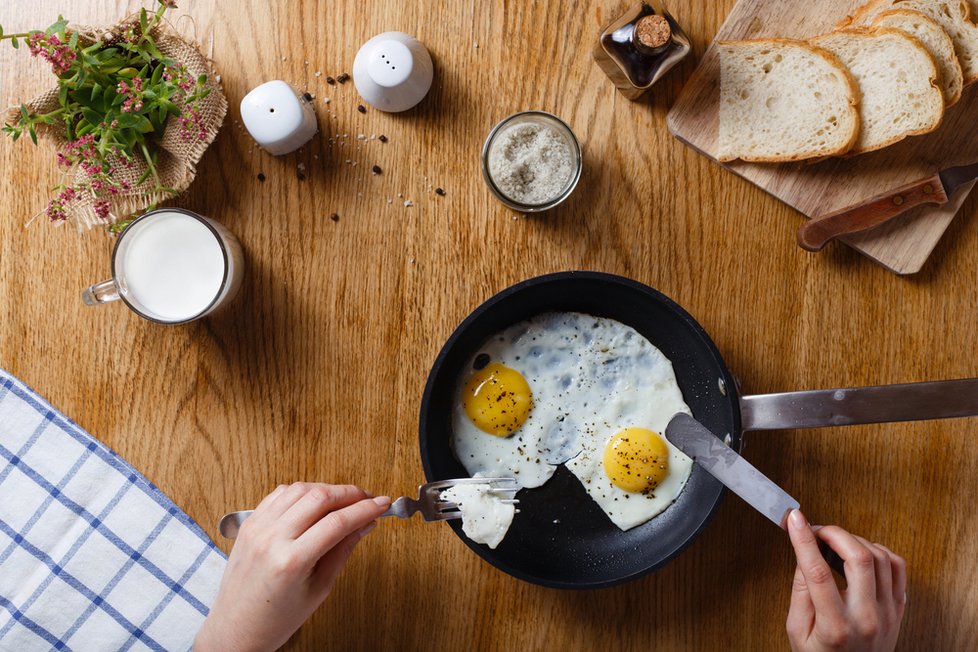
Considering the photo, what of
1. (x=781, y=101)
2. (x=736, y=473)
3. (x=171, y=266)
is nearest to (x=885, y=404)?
(x=736, y=473)

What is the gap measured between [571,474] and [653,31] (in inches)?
33.3

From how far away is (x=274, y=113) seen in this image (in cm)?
146

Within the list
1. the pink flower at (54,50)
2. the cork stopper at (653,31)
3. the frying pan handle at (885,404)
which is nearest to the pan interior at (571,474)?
the frying pan handle at (885,404)

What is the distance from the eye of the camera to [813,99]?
4.89 feet

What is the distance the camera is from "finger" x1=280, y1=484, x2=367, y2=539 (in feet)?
4.27

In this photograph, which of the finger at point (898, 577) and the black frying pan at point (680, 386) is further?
the finger at point (898, 577)

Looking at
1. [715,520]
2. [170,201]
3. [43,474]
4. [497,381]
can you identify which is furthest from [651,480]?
[43,474]

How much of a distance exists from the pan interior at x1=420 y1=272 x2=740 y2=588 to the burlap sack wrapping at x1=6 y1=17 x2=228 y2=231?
0.63 metres

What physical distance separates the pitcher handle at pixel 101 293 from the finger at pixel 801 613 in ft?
4.43

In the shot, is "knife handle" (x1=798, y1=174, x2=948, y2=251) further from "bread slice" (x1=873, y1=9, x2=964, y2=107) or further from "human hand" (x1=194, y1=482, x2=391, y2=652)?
"human hand" (x1=194, y1=482, x2=391, y2=652)

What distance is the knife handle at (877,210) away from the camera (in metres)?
1.43

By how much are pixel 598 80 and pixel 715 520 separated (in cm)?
90

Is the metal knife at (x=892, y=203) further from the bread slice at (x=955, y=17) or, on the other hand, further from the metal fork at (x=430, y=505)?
the metal fork at (x=430, y=505)

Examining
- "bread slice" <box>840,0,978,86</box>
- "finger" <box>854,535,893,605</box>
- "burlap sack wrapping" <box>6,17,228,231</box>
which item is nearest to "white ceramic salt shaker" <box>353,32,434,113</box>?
"burlap sack wrapping" <box>6,17,228,231</box>
